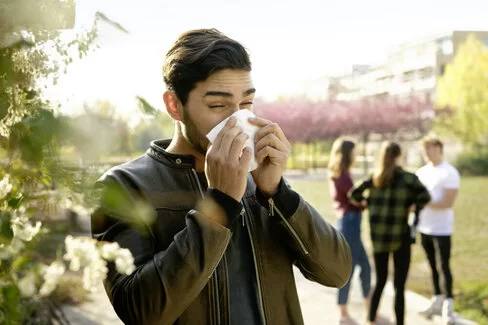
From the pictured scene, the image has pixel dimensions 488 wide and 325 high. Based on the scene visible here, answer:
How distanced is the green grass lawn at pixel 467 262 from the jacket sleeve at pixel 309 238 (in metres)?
4.67

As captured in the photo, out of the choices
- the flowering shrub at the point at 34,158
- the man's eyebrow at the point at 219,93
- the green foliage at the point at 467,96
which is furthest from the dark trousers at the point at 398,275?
the green foliage at the point at 467,96

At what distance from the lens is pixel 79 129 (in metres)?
0.72

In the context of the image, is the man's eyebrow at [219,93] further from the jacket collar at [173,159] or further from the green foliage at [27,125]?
the green foliage at [27,125]

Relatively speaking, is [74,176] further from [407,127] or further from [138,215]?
[407,127]

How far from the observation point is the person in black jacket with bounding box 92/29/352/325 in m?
1.38

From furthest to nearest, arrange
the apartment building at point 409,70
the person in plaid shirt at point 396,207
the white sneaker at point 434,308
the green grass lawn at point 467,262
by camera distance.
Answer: the apartment building at point 409,70
the green grass lawn at point 467,262
the white sneaker at point 434,308
the person in plaid shirt at point 396,207

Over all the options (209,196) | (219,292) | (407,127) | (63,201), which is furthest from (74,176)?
(407,127)

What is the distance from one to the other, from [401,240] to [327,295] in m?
1.86

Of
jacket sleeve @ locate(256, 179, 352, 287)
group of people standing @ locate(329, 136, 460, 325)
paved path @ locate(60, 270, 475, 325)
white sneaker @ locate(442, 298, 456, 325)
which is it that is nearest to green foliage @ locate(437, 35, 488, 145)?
paved path @ locate(60, 270, 475, 325)

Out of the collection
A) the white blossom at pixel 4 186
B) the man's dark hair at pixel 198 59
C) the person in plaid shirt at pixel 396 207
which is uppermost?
the man's dark hair at pixel 198 59

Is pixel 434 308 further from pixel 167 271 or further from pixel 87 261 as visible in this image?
pixel 87 261

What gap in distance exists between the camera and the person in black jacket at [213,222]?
54.1 inches

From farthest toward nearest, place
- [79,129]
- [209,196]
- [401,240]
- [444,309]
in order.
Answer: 1. [444,309]
2. [401,240]
3. [209,196]
4. [79,129]

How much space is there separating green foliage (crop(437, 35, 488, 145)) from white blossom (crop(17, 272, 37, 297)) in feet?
139
